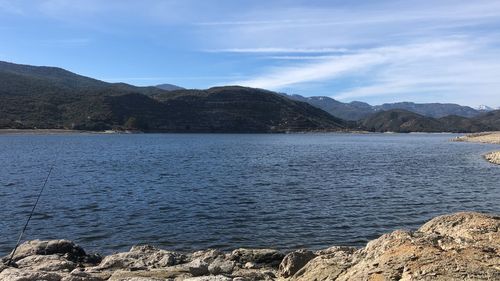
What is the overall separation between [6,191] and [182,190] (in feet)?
42.5

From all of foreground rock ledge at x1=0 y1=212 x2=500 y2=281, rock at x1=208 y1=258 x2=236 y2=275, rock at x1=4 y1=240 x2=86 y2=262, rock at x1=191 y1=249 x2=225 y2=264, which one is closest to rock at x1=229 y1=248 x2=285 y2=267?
foreground rock ledge at x1=0 y1=212 x2=500 y2=281

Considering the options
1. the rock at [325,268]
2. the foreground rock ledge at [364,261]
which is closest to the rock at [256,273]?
the foreground rock ledge at [364,261]

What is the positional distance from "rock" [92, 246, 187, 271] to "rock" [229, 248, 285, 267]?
5.72 ft

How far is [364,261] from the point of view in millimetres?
8141

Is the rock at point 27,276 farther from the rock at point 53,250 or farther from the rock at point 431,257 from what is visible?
the rock at point 53,250

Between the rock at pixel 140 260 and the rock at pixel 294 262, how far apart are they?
3529 mm

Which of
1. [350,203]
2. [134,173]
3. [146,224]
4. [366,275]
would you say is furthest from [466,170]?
[366,275]

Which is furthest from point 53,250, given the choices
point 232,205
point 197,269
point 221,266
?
point 232,205

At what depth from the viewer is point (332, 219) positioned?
2375 centimetres

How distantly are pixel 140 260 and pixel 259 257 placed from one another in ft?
12.6

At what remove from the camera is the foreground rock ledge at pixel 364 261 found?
22.3 feet

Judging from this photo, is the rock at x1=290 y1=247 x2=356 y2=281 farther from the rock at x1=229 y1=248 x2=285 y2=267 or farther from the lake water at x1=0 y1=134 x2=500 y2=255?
the lake water at x1=0 y1=134 x2=500 y2=255

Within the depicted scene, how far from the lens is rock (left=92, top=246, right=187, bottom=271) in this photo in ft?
43.6

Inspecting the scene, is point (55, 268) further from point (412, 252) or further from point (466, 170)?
point (466, 170)
